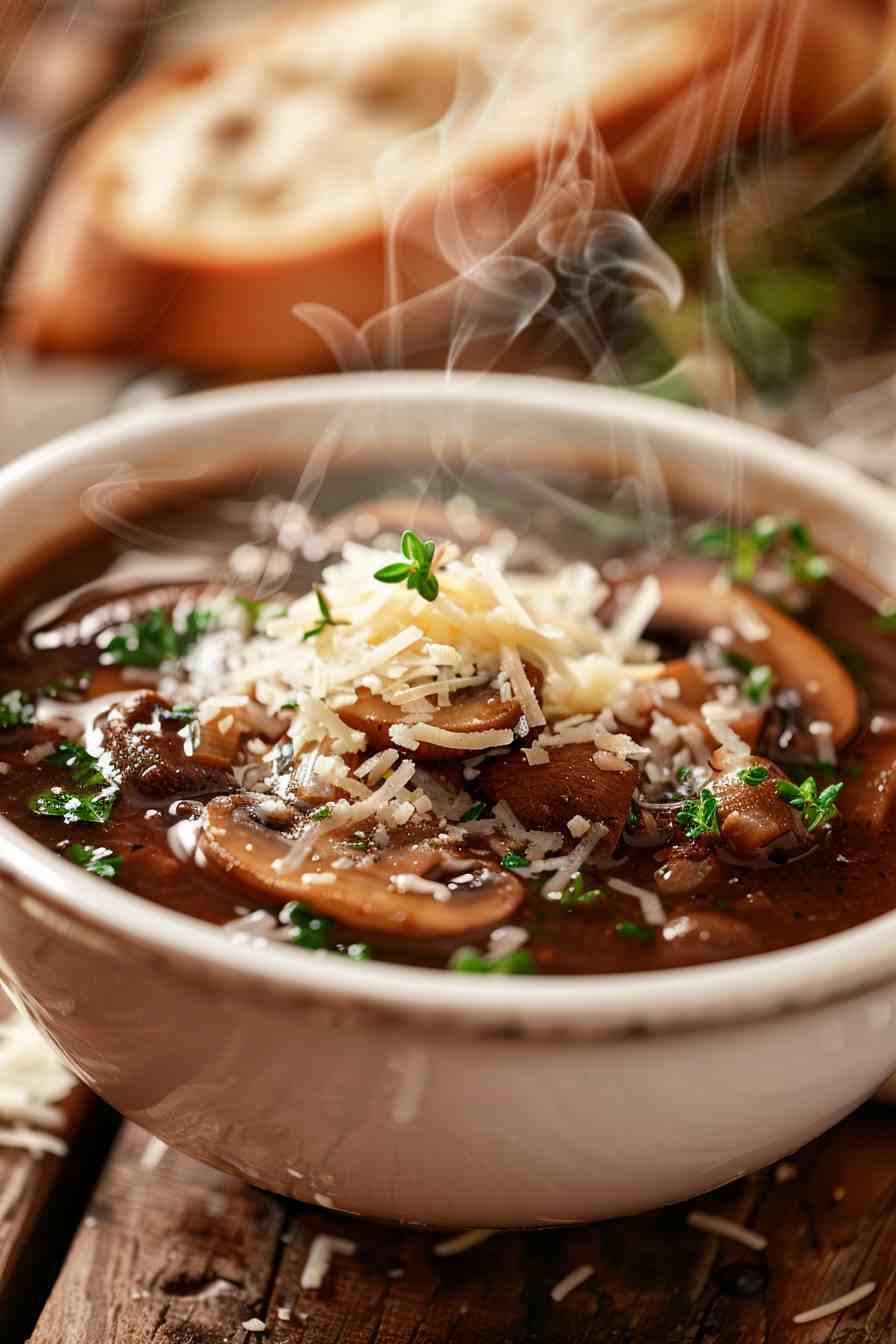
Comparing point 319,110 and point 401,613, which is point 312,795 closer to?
point 401,613

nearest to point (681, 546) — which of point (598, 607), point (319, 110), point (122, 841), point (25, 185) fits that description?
point (598, 607)

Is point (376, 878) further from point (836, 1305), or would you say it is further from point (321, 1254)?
point (836, 1305)

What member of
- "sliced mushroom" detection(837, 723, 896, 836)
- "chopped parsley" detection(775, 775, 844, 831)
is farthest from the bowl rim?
"sliced mushroom" detection(837, 723, 896, 836)

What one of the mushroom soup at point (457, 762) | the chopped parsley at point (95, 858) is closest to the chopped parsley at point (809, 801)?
the mushroom soup at point (457, 762)

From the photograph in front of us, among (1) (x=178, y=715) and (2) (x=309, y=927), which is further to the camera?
(1) (x=178, y=715)

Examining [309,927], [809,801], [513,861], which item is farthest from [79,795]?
[809,801]

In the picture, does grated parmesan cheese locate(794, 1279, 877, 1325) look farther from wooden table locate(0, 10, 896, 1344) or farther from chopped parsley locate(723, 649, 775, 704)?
chopped parsley locate(723, 649, 775, 704)

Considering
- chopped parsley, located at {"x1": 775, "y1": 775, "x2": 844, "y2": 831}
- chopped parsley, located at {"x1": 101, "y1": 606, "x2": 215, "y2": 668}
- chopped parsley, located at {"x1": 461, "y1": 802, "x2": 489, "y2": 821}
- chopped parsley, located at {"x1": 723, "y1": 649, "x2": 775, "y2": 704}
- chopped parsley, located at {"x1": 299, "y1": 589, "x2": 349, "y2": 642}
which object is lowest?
chopped parsley, located at {"x1": 723, "y1": 649, "x2": 775, "y2": 704}

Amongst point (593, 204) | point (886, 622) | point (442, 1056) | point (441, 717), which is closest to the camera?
point (442, 1056)
